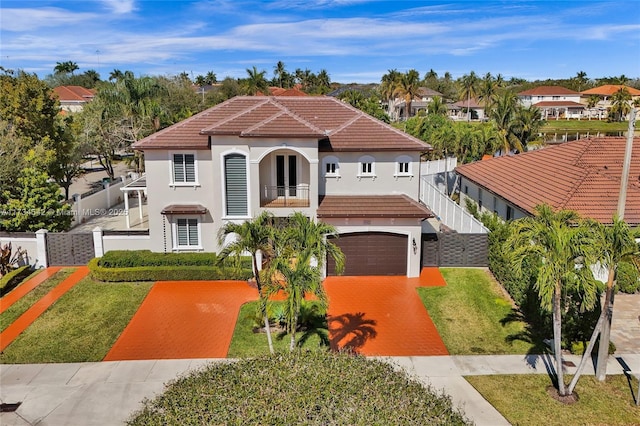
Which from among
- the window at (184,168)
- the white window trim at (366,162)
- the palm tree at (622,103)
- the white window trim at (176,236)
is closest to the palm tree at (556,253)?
the white window trim at (366,162)

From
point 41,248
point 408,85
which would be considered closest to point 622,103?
point 408,85

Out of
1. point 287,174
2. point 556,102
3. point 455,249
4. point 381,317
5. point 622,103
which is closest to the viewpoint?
point 381,317

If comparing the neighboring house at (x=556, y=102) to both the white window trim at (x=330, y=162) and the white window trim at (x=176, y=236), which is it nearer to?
the white window trim at (x=330, y=162)

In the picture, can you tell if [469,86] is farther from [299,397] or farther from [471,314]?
[299,397]

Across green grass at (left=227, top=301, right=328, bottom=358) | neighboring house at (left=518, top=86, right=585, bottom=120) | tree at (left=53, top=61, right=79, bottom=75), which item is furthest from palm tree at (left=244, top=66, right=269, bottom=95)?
tree at (left=53, top=61, right=79, bottom=75)

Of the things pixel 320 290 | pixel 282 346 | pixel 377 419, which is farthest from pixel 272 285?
pixel 377 419

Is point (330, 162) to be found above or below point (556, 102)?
below
